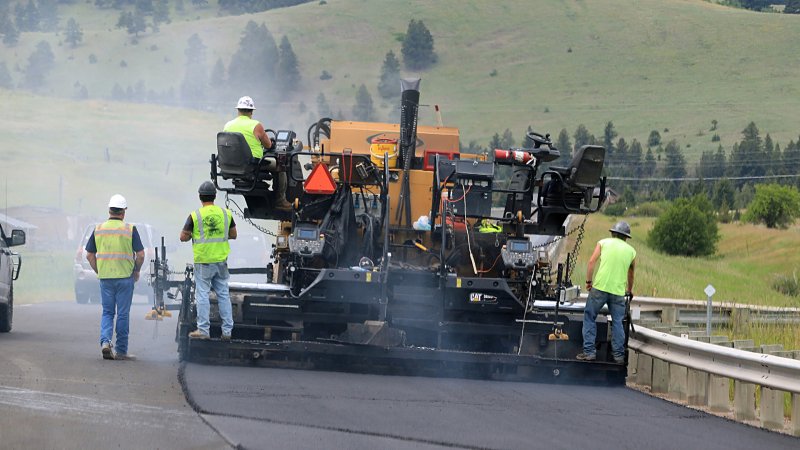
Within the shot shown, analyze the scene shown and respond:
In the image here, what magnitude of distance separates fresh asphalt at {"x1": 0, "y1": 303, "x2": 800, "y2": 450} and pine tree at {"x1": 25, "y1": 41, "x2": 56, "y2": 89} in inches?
4272

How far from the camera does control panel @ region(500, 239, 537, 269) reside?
49.4 ft

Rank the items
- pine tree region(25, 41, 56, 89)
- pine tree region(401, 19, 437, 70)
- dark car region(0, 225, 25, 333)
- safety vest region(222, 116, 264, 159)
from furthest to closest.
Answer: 1. pine tree region(25, 41, 56, 89)
2. pine tree region(401, 19, 437, 70)
3. dark car region(0, 225, 25, 333)
4. safety vest region(222, 116, 264, 159)

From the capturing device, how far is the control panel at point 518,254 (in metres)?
15.1

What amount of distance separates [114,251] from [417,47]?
3906 inches

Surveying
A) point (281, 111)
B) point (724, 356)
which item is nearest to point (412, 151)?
point (724, 356)

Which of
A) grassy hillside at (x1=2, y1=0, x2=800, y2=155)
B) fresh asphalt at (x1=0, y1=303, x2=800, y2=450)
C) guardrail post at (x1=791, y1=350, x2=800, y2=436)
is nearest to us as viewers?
fresh asphalt at (x1=0, y1=303, x2=800, y2=450)

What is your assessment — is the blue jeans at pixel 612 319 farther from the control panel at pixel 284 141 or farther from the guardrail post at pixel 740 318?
the guardrail post at pixel 740 318

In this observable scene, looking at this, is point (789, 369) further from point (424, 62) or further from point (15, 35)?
point (15, 35)

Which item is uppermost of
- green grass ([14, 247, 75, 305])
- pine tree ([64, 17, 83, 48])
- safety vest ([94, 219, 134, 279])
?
pine tree ([64, 17, 83, 48])

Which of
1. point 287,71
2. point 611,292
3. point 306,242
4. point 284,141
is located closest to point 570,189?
point 611,292

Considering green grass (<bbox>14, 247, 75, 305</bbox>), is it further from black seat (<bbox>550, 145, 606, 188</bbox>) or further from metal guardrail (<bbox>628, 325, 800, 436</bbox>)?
metal guardrail (<bbox>628, 325, 800, 436</bbox>)

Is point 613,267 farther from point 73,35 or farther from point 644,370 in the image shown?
point 73,35

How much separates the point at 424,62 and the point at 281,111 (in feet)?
53.2

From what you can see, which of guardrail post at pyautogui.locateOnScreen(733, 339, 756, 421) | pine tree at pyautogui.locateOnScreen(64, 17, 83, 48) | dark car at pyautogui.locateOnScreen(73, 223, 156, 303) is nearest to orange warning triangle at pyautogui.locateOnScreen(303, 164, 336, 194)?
guardrail post at pyautogui.locateOnScreen(733, 339, 756, 421)
